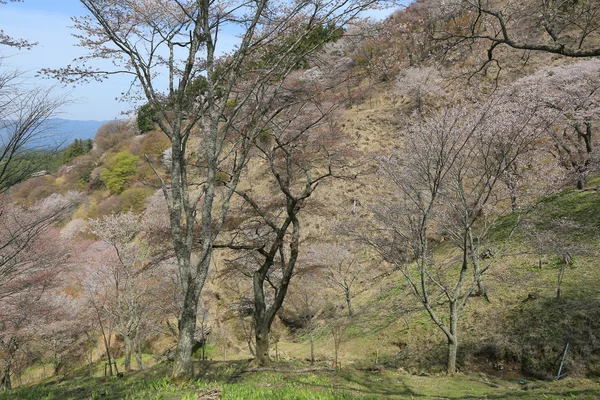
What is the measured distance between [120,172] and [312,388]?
43.9 meters

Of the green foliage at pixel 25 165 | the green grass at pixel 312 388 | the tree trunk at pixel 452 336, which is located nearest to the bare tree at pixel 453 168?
the tree trunk at pixel 452 336

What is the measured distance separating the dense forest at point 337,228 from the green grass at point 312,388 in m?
0.09

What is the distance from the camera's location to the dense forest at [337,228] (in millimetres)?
6246

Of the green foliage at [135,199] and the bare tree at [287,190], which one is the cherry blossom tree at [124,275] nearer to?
the bare tree at [287,190]

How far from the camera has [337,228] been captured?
13.7 m

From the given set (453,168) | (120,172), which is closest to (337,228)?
(453,168)

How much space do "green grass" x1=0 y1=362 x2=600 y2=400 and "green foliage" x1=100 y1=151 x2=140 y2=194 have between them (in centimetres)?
3891

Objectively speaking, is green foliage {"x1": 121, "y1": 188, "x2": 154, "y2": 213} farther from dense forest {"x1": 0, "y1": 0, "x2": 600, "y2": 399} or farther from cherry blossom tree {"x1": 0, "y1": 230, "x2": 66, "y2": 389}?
cherry blossom tree {"x1": 0, "y1": 230, "x2": 66, "y2": 389}

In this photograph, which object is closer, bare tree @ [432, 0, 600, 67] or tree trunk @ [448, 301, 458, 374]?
bare tree @ [432, 0, 600, 67]

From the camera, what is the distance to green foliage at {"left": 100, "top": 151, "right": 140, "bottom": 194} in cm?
4271

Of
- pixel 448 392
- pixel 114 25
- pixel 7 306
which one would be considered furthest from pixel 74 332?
pixel 448 392

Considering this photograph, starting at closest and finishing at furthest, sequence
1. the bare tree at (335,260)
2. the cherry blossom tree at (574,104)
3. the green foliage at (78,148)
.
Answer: the cherry blossom tree at (574,104) → the bare tree at (335,260) → the green foliage at (78,148)

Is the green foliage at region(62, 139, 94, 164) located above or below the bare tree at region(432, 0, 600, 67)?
above

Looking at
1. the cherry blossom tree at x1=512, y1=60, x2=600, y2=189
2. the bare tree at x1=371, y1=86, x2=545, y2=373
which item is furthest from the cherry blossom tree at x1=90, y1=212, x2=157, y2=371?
the cherry blossom tree at x1=512, y1=60, x2=600, y2=189
